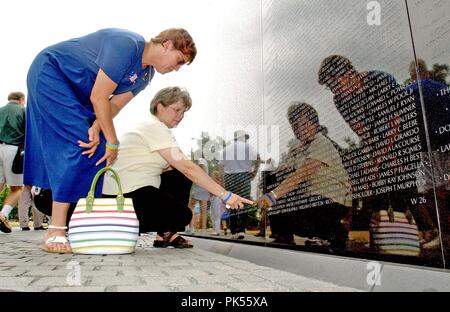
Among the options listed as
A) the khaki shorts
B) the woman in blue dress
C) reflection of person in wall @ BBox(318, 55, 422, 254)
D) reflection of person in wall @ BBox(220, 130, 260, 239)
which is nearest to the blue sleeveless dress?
the woman in blue dress

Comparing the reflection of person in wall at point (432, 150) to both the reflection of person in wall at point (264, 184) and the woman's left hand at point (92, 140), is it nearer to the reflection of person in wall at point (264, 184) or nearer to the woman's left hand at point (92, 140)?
the reflection of person in wall at point (264, 184)

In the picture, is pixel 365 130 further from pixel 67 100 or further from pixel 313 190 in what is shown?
pixel 67 100

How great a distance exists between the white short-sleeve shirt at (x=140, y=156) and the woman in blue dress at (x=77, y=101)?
293mm

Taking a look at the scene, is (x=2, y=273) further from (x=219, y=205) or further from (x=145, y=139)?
(x=219, y=205)

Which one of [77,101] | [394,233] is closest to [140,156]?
[77,101]

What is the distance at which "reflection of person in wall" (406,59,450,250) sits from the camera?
127 cm

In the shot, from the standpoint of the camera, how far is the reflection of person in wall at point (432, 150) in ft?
4.17

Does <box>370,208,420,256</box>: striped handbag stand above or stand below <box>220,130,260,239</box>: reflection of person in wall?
below

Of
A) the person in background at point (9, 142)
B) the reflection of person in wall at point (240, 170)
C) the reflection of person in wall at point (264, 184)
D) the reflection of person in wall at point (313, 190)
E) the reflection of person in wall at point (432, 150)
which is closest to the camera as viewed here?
the reflection of person in wall at point (432, 150)

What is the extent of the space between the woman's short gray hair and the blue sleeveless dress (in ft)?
1.96

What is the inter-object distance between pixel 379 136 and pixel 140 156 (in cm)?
181

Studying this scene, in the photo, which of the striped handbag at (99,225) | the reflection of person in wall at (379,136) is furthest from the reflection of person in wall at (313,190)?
the striped handbag at (99,225)

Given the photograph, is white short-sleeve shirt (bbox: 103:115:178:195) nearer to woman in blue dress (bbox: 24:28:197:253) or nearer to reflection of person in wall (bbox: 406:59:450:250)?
woman in blue dress (bbox: 24:28:197:253)

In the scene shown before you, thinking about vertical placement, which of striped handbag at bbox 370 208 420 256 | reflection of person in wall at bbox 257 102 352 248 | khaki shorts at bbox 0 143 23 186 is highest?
khaki shorts at bbox 0 143 23 186
